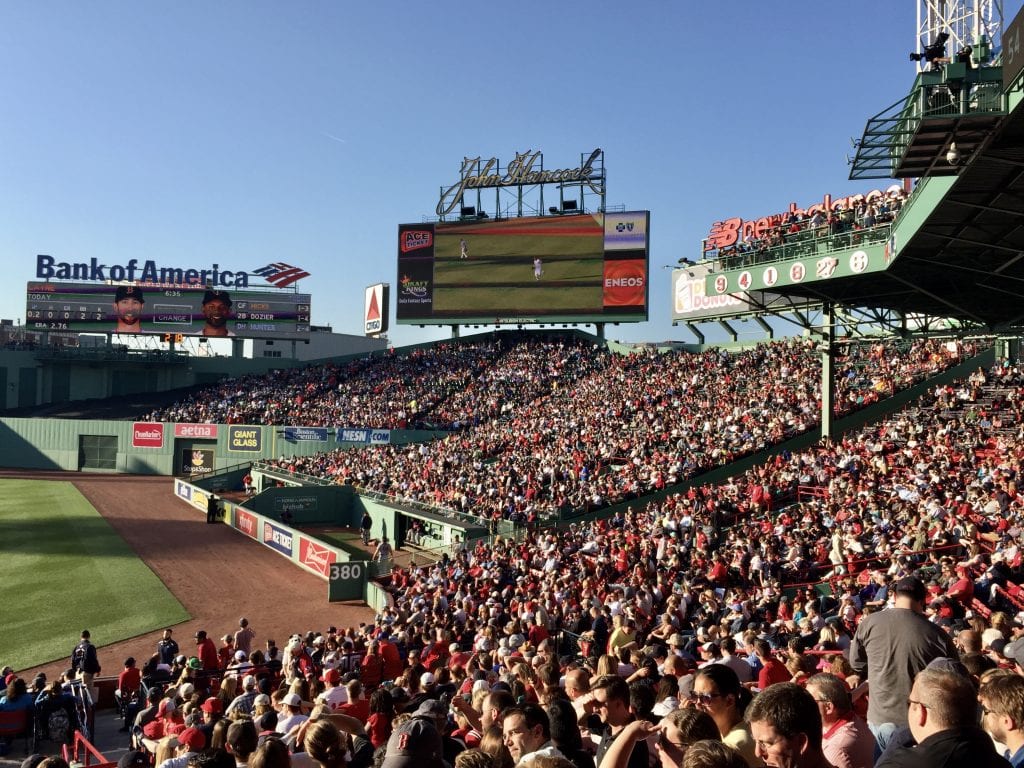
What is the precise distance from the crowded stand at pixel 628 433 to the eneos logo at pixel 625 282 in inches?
252

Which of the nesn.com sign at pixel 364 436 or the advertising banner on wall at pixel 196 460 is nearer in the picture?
the nesn.com sign at pixel 364 436

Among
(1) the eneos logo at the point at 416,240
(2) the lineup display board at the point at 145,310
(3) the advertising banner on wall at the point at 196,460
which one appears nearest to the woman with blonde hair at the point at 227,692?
(1) the eneos logo at the point at 416,240

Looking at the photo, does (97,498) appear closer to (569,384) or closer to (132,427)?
(132,427)

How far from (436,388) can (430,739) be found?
4596 cm

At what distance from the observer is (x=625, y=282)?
48312mm

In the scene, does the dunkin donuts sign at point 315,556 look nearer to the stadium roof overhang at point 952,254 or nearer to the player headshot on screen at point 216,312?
the stadium roof overhang at point 952,254

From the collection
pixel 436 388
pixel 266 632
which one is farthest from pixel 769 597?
pixel 436 388

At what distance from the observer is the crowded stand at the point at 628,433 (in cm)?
2739

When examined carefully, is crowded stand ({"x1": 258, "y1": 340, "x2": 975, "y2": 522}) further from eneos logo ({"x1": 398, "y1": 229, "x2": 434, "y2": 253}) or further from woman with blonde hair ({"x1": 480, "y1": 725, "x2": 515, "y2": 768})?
woman with blonde hair ({"x1": 480, "y1": 725, "x2": 515, "y2": 768})

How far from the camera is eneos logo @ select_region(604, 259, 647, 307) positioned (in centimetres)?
4812

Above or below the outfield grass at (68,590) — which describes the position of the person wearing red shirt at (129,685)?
above

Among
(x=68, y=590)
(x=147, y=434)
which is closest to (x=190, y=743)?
(x=68, y=590)

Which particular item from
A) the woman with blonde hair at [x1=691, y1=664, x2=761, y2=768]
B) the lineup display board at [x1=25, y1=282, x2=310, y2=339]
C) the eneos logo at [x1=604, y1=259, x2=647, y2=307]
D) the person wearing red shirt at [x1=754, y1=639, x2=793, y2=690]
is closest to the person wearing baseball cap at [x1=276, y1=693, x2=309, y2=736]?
the person wearing red shirt at [x1=754, y1=639, x2=793, y2=690]

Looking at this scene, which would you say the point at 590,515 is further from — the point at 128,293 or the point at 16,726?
the point at 128,293
